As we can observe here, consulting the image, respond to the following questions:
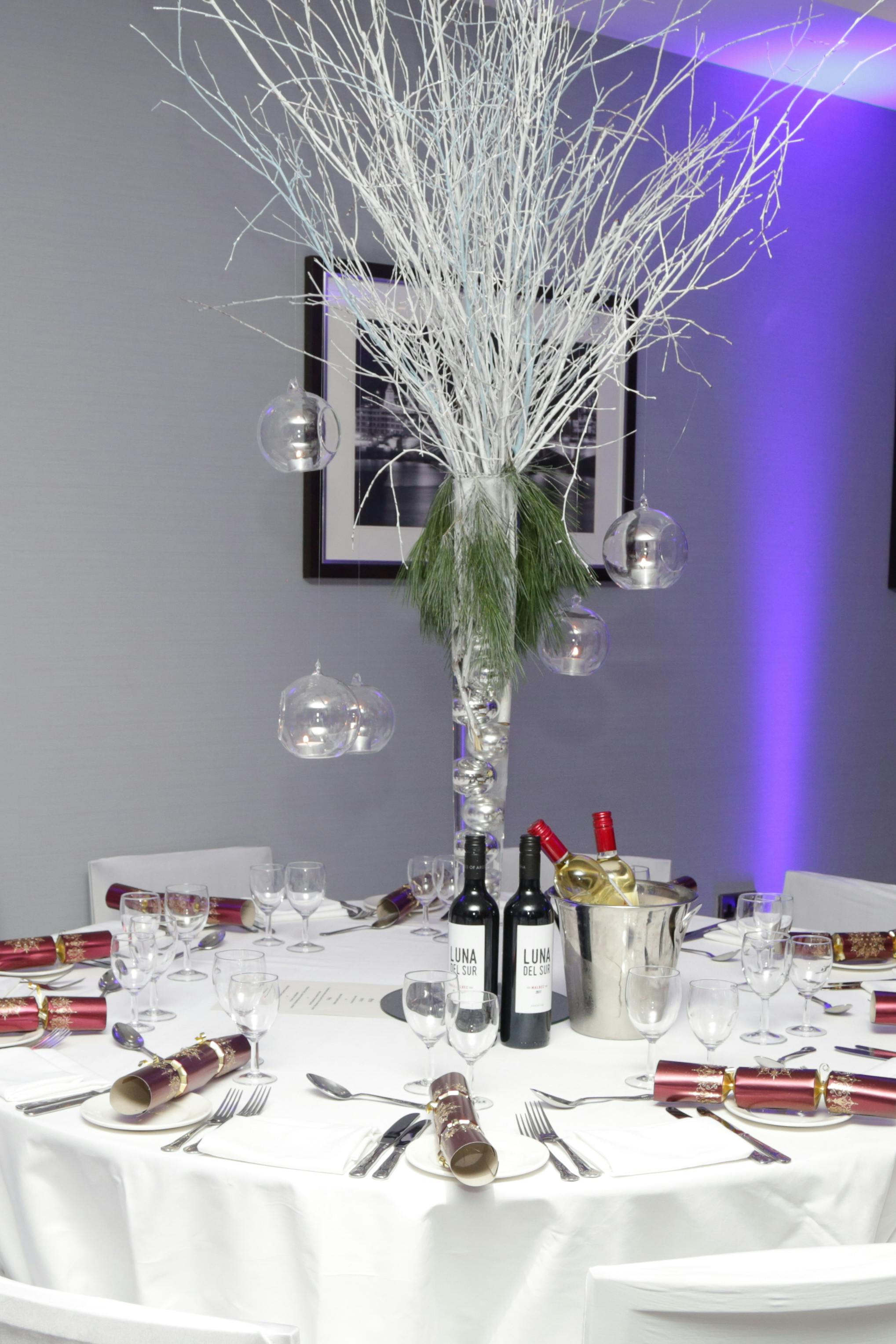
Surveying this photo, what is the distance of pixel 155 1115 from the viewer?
4.53ft

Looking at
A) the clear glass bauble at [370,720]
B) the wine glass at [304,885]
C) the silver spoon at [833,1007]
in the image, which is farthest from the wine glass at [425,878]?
the silver spoon at [833,1007]

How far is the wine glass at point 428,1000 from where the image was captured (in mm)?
1387

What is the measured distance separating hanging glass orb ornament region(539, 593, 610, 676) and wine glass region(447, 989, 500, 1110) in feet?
3.72

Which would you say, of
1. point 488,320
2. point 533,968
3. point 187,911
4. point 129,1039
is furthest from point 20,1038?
point 488,320

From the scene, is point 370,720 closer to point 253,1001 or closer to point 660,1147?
point 253,1001

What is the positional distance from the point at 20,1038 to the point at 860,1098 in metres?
1.08

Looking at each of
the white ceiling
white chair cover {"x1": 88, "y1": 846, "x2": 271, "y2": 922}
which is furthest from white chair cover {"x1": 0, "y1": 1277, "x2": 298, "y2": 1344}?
the white ceiling

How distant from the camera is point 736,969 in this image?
209cm

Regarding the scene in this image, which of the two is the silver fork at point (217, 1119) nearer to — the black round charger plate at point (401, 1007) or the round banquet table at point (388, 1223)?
the round banquet table at point (388, 1223)

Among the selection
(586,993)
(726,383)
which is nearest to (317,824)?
(586,993)

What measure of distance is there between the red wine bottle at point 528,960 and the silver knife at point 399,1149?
0.25 metres

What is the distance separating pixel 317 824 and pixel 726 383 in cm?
187

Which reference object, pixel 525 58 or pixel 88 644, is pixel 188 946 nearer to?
pixel 88 644

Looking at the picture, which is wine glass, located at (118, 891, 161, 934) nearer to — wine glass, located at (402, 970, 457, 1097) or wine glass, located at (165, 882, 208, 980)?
wine glass, located at (165, 882, 208, 980)
